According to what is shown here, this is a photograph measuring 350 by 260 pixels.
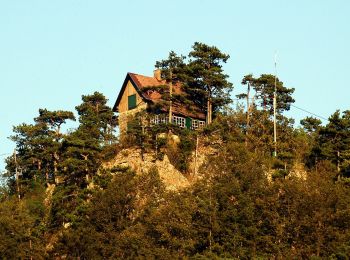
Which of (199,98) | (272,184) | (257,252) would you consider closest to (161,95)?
(199,98)

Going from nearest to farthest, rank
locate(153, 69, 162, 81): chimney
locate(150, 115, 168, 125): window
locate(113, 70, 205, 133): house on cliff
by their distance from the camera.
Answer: locate(150, 115, 168, 125): window < locate(113, 70, 205, 133): house on cliff < locate(153, 69, 162, 81): chimney

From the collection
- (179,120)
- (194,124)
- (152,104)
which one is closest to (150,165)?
(179,120)

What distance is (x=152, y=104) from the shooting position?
69.7 m

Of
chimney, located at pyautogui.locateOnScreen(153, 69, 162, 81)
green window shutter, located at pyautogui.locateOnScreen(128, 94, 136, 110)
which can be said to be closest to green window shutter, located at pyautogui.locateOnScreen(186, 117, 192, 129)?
green window shutter, located at pyautogui.locateOnScreen(128, 94, 136, 110)

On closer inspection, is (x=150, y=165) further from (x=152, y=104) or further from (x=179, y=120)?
(x=152, y=104)

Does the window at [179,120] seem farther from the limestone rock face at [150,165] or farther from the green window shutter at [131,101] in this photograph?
the limestone rock face at [150,165]

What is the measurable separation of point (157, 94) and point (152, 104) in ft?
7.60

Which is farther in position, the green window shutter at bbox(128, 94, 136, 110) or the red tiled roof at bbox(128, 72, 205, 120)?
the green window shutter at bbox(128, 94, 136, 110)

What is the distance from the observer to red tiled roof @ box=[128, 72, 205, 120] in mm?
68250

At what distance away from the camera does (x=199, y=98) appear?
228 feet

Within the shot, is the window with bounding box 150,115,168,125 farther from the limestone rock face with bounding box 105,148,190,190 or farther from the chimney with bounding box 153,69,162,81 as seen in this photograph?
the chimney with bounding box 153,69,162,81

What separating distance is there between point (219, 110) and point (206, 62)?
5.84 m

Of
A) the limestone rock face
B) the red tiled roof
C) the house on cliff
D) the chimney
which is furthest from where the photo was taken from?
the chimney

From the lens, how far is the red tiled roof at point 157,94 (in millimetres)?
68250
